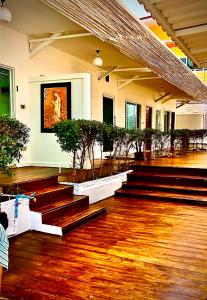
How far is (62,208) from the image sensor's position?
429 cm

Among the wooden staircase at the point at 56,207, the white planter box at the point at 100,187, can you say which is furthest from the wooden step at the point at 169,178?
the wooden staircase at the point at 56,207

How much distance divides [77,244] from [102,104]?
672cm

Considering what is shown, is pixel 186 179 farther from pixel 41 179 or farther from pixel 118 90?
pixel 118 90

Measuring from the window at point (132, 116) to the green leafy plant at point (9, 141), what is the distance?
7788mm

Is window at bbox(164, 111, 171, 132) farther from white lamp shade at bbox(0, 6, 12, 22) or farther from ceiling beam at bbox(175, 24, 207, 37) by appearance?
white lamp shade at bbox(0, 6, 12, 22)

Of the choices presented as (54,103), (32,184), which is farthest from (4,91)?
(32,184)

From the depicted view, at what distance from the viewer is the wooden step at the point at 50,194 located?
418cm

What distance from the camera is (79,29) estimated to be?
5902 mm

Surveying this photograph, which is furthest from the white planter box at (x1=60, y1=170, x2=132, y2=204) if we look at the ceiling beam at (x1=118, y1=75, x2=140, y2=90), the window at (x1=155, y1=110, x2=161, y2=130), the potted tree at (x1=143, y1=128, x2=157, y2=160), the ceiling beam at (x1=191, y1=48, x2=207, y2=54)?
the window at (x1=155, y1=110, x2=161, y2=130)

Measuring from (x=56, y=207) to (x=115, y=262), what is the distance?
154 cm

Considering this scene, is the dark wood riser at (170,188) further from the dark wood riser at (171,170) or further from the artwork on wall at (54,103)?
the artwork on wall at (54,103)

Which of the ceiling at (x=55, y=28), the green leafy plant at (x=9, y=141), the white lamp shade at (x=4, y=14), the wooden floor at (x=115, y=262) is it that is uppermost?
the ceiling at (x=55, y=28)

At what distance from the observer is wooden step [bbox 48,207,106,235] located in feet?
12.7

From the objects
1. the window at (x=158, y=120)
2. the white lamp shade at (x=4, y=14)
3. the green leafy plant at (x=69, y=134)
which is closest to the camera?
the white lamp shade at (x=4, y=14)
